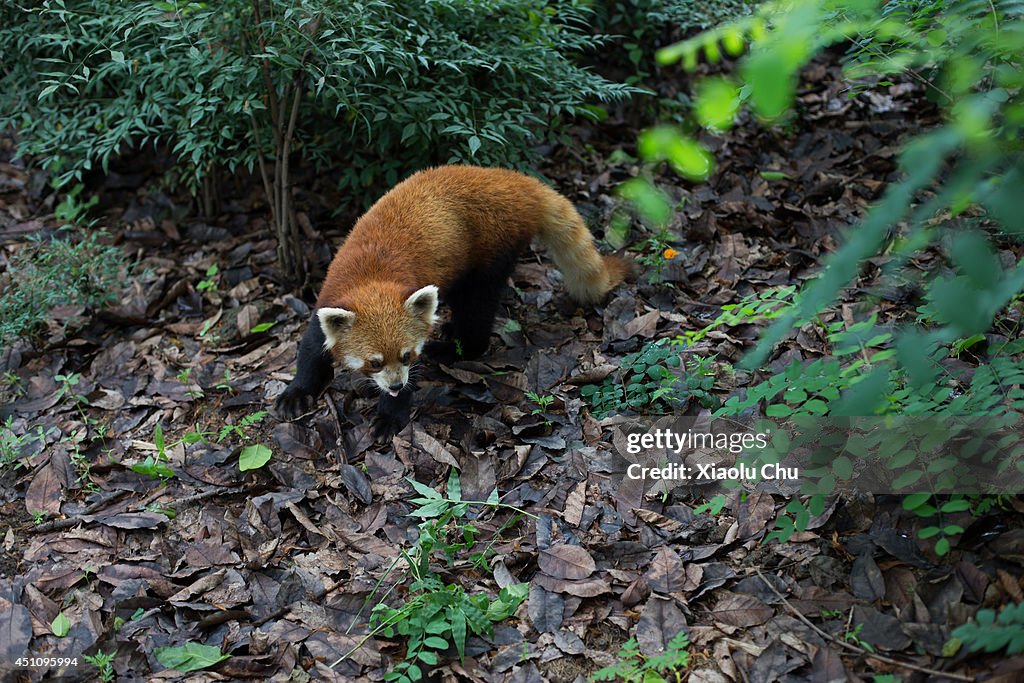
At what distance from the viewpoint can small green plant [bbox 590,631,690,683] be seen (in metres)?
2.90

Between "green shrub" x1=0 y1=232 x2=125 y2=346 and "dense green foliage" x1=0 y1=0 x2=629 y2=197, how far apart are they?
1.86 feet

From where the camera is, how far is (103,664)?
3.18m

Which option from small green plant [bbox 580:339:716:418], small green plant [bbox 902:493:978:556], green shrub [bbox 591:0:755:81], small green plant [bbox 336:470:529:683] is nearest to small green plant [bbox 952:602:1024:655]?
small green plant [bbox 902:493:978:556]

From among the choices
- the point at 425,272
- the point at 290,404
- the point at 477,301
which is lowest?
the point at 290,404

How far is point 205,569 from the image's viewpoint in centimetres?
369

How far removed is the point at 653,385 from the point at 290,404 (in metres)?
2.13

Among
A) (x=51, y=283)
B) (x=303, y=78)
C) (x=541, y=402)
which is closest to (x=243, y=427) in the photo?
(x=541, y=402)

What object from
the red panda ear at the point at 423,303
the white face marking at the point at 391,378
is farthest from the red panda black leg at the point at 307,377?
the red panda ear at the point at 423,303

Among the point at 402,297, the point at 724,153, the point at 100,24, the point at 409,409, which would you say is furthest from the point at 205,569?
the point at 724,153

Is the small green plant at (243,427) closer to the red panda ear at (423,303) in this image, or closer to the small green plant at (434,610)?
the red panda ear at (423,303)

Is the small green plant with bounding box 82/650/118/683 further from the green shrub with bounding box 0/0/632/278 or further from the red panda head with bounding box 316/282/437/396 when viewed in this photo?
the green shrub with bounding box 0/0/632/278

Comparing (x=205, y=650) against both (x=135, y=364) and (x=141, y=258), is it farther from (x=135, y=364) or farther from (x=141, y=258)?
(x=141, y=258)

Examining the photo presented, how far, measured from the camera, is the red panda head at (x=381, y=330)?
4.25 meters

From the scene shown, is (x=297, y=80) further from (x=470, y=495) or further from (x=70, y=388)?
(x=470, y=495)
